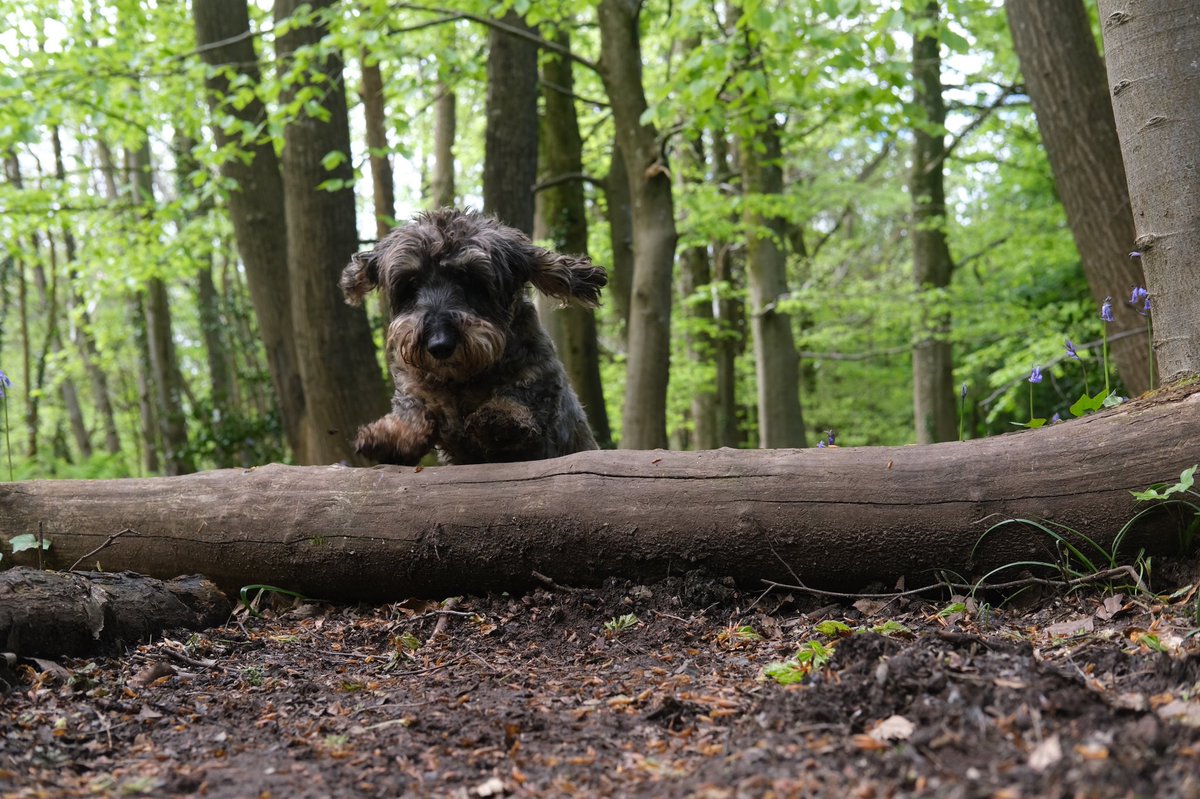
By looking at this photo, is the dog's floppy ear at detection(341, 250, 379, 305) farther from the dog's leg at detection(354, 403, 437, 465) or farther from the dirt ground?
the dirt ground

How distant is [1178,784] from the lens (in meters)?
2.08

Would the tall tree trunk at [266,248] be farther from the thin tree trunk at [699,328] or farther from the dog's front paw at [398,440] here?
the thin tree trunk at [699,328]

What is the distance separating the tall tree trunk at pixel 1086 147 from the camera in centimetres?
753

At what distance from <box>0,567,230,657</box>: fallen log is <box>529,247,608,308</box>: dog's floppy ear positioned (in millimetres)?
2645

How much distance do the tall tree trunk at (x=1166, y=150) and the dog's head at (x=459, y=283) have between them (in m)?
2.96

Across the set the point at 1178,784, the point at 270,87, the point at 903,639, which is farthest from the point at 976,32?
the point at 1178,784

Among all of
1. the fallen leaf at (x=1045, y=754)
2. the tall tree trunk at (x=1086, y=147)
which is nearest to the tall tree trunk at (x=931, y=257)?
the tall tree trunk at (x=1086, y=147)

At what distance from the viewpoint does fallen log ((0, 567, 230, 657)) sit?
389 cm

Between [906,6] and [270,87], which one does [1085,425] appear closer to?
[906,6]

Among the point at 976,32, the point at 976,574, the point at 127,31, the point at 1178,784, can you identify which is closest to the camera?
the point at 1178,784

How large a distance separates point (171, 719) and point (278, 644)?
102 centimetres

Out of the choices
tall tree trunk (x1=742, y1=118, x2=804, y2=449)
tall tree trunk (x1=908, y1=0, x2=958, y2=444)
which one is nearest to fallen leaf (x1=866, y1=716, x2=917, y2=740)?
tall tree trunk (x1=742, y1=118, x2=804, y2=449)

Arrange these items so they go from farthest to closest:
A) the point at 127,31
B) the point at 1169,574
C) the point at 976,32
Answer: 1. the point at 976,32
2. the point at 127,31
3. the point at 1169,574

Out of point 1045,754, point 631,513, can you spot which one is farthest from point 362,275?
point 1045,754
